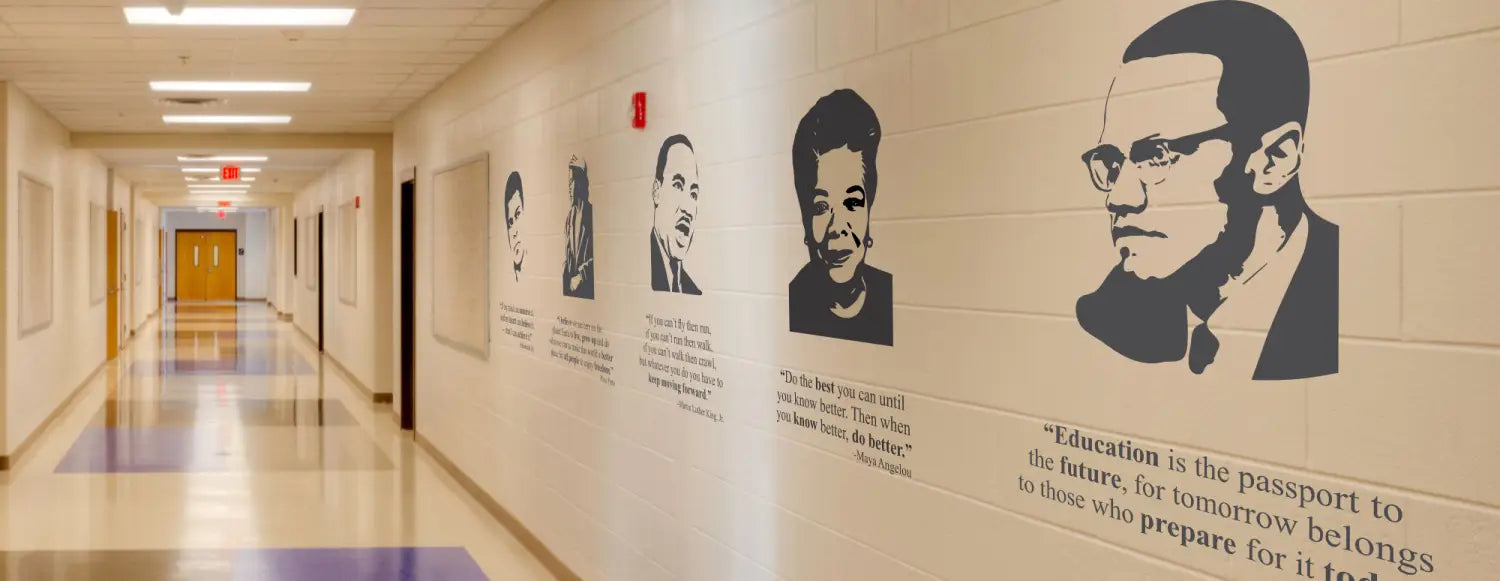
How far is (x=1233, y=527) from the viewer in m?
2.13

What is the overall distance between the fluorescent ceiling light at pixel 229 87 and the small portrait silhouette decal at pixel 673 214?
18.4 feet

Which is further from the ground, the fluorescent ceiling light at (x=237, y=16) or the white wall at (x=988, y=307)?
the fluorescent ceiling light at (x=237, y=16)

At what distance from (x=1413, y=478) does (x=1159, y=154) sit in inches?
28.1

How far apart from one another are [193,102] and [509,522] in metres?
5.42

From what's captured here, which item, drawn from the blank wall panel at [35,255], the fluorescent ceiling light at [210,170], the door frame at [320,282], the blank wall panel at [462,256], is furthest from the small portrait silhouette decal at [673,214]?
the door frame at [320,282]

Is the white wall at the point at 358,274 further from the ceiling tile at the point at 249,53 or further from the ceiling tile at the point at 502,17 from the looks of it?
the ceiling tile at the point at 502,17

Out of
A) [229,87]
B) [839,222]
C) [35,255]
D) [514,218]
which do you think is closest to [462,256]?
[514,218]

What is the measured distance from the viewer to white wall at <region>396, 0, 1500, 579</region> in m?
1.80

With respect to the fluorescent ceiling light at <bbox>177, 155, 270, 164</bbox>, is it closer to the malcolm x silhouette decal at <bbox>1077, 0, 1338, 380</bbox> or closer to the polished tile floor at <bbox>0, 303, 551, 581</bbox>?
the polished tile floor at <bbox>0, 303, 551, 581</bbox>

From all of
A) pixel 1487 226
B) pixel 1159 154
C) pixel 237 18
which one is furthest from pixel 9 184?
pixel 1487 226

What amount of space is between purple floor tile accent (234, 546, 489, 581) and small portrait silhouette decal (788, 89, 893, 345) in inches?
124

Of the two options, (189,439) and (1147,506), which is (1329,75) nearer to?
(1147,506)

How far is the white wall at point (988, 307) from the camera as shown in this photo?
1.80 meters

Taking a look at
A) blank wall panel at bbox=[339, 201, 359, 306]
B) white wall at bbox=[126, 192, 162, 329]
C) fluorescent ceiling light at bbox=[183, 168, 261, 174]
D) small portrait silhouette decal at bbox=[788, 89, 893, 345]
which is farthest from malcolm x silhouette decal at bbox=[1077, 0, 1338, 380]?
white wall at bbox=[126, 192, 162, 329]
